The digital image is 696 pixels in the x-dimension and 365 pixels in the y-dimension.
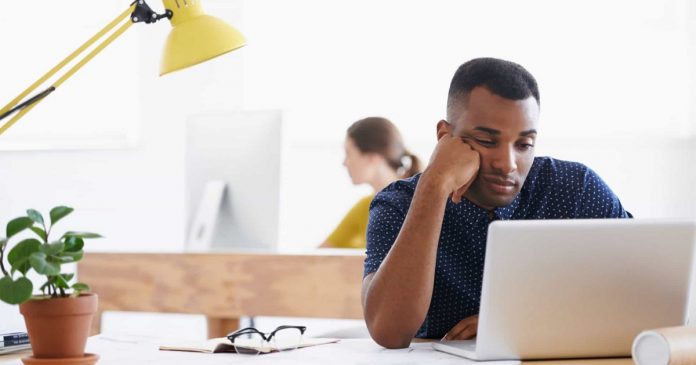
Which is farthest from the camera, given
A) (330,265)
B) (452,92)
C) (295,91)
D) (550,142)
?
(295,91)

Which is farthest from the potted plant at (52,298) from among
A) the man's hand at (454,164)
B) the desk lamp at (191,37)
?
the man's hand at (454,164)

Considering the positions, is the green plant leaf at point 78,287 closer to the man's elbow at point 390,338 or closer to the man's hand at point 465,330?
the man's elbow at point 390,338

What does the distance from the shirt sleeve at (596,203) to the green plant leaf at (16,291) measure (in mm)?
1090

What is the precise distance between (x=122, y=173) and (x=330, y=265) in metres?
2.59

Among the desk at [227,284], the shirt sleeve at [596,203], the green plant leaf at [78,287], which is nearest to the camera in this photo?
the green plant leaf at [78,287]

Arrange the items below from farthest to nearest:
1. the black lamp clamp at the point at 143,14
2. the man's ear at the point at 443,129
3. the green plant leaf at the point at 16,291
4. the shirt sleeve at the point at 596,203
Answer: the shirt sleeve at the point at 596,203
the man's ear at the point at 443,129
the black lamp clamp at the point at 143,14
the green plant leaf at the point at 16,291

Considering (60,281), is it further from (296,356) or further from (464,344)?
(464,344)

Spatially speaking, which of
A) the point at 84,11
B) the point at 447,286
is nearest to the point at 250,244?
the point at 447,286

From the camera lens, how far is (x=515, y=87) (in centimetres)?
170

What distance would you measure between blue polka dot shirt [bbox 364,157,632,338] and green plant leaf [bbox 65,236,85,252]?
66 centimetres

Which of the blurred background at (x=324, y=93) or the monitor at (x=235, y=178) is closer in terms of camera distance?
the monitor at (x=235, y=178)

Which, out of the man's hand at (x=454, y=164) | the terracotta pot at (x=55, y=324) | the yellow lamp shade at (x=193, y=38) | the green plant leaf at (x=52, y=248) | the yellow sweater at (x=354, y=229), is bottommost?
the yellow sweater at (x=354, y=229)

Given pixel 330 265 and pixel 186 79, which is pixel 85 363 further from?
pixel 186 79

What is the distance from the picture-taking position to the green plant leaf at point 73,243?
1317 millimetres
